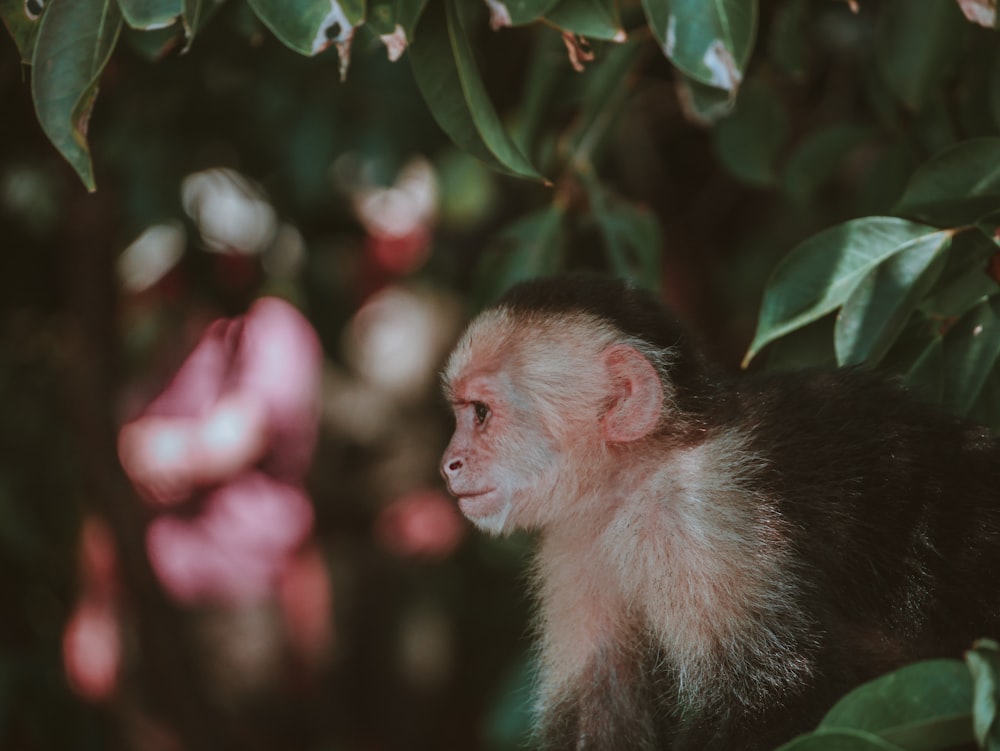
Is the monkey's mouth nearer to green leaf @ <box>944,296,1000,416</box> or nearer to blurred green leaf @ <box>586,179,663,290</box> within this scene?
blurred green leaf @ <box>586,179,663,290</box>

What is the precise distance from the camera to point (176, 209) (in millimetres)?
2740

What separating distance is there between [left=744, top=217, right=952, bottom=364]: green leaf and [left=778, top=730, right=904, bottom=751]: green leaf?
2.10 ft

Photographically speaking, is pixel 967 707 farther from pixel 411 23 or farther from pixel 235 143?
pixel 235 143

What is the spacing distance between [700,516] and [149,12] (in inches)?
33.4

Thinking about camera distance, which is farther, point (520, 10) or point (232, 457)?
point (232, 457)

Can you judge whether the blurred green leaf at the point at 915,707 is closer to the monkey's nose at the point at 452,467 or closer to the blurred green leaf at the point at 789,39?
the monkey's nose at the point at 452,467

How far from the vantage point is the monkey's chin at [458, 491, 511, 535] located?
5.92 feet

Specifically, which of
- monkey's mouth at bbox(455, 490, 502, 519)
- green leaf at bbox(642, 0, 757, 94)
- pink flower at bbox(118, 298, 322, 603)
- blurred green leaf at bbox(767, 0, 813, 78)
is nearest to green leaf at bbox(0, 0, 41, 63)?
green leaf at bbox(642, 0, 757, 94)

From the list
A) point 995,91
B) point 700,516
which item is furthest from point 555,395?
point 995,91

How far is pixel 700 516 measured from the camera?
1.55 meters

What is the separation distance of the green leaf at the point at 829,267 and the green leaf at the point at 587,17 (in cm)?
36

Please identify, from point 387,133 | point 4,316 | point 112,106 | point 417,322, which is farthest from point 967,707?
point 417,322

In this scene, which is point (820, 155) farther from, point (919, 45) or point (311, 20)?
point (311, 20)

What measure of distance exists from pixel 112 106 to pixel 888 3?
1.58 metres
